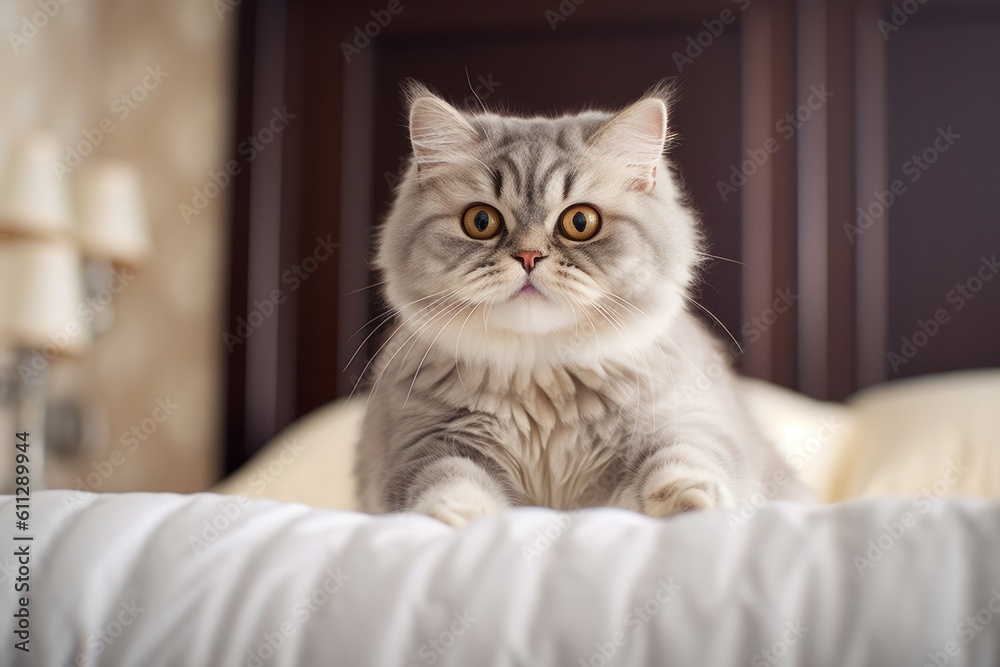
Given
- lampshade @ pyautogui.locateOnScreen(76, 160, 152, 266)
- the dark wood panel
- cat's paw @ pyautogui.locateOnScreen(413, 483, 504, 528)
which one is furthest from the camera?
lampshade @ pyautogui.locateOnScreen(76, 160, 152, 266)

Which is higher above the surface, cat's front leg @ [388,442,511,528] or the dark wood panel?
the dark wood panel

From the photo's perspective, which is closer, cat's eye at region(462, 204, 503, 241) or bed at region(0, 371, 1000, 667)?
bed at region(0, 371, 1000, 667)

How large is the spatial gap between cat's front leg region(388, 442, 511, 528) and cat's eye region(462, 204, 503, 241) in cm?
27

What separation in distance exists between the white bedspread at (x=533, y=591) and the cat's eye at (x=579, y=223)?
48cm

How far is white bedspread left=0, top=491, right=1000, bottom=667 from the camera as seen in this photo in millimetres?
531

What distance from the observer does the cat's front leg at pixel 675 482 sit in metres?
0.88

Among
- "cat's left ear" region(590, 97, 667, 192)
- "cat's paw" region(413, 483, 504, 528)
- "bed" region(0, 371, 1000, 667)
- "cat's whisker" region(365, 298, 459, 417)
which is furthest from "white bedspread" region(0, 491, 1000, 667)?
"cat's left ear" region(590, 97, 667, 192)

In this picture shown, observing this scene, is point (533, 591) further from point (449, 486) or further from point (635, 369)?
point (635, 369)

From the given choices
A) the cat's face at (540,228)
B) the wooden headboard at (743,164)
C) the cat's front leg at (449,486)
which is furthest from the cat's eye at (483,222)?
the wooden headboard at (743,164)

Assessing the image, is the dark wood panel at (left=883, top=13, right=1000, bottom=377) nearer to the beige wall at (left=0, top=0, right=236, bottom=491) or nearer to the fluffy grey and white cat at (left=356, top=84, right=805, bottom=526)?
the fluffy grey and white cat at (left=356, top=84, right=805, bottom=526)

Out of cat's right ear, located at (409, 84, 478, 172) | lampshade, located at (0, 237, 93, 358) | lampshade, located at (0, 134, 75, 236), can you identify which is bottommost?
lampshade, located at (0, 237, 93, 358)

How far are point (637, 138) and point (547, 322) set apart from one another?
281 millimetres

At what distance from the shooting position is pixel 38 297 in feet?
8.29

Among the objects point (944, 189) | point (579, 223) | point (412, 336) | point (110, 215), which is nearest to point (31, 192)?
point (110, 215)
